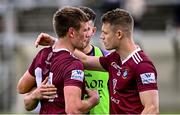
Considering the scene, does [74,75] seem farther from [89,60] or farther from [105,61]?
[89,60]

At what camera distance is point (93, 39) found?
19578mm

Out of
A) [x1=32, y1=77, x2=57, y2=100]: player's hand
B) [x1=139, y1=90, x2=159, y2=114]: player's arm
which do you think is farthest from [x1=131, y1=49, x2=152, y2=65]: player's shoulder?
[x1=32, y1=77, x2=57, y2=100]: player's hand

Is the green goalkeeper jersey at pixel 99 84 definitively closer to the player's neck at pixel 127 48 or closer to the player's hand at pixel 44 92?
the player's neck at pixel 127 48

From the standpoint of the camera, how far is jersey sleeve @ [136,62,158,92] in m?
8.15

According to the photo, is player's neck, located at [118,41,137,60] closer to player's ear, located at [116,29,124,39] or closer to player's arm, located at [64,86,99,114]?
player's ear, located at [116,29,124,39]

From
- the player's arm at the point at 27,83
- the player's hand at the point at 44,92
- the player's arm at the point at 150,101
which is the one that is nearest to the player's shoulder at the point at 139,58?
the player's arm at the point at 150,101

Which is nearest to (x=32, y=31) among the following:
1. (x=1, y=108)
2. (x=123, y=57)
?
(x=1, y=108)

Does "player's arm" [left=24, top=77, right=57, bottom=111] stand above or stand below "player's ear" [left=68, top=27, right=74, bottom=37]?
below

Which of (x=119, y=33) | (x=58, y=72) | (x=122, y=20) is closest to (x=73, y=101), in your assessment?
(x=58, y=72)

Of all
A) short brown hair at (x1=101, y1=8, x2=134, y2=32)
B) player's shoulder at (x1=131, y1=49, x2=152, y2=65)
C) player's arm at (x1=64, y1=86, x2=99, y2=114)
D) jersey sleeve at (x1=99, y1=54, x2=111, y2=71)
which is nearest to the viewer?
player's arm at (x1=64, y1=86, x2=99, y2=114)

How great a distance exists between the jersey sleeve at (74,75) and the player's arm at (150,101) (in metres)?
0.67

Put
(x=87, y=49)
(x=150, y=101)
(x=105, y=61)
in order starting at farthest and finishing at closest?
(x=87, y=49)
(x=105, y=61)
(x=150, y=101)

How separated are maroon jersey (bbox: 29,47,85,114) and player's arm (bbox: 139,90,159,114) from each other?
24.2 inches

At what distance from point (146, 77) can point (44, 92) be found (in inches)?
40.1
